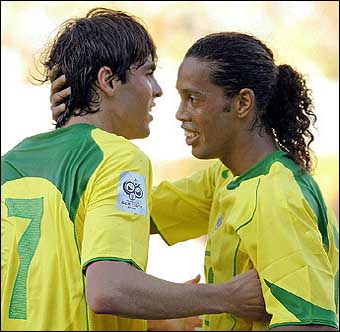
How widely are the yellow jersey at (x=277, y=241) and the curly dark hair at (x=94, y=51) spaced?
0.50 metres

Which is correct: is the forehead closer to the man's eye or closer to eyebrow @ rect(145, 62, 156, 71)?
the man's eye

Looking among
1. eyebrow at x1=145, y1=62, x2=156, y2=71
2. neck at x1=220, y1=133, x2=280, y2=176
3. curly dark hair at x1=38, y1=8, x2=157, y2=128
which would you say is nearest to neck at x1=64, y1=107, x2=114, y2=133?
curly dark hair at x1=38, y1=8, x2=157, y2=128

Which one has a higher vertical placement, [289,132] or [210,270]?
[289,132]

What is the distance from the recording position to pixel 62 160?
202 centimetres

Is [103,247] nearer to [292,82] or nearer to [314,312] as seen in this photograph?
[314,312]

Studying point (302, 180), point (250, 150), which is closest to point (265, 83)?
point (250, 150)

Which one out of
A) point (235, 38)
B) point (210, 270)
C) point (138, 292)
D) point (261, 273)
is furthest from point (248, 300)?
point (235, 38)

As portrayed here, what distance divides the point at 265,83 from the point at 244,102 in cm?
10

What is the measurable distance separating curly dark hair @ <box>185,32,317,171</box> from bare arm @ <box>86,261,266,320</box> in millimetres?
648

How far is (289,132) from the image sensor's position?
2.71 m

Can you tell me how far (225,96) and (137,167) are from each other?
700mm

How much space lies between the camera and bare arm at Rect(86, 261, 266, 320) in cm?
187

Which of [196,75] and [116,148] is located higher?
[196,75]

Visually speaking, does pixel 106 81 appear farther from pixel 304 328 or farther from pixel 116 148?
pixel 304 328
